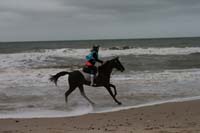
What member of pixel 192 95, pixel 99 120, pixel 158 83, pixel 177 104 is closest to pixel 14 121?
pixel 99 120

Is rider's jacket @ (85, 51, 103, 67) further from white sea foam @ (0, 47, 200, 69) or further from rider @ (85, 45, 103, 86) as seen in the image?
white sea foam @ (0, 47, 200, 69)

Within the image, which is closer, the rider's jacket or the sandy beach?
the sandy beach

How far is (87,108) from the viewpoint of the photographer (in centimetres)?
1075

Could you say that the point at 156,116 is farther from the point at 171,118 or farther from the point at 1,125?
the point at 1,125

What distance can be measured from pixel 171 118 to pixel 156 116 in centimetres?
47

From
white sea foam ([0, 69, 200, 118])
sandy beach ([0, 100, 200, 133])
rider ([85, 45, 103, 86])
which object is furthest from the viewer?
rider ([85, 45, 103, 86])

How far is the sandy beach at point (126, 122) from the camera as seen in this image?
7.55m

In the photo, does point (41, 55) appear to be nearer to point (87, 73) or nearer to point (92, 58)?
point (87, 73)

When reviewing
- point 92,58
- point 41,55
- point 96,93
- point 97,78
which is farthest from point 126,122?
point 41,55

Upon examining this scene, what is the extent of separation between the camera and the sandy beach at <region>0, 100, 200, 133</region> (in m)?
7.55

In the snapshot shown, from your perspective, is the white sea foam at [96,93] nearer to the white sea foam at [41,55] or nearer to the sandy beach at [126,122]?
the sandy beach at [126,122]

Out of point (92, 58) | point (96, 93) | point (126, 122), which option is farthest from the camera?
point (96, 93)

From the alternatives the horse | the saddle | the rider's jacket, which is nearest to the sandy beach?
the horse

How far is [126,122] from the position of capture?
8656mm
